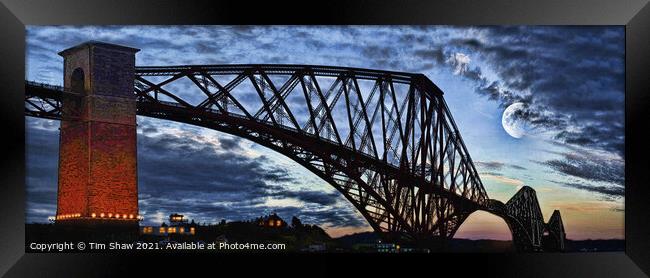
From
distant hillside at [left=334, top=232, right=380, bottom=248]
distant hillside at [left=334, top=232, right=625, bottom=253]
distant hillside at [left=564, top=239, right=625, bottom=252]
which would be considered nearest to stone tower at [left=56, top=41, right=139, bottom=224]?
distant hillside at [left=334, top=232, right=380, bottom=248]

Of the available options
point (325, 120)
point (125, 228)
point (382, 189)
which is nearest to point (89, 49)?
point (125, 228)

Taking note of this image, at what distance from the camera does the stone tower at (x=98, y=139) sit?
19.9m

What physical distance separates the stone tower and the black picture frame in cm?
75

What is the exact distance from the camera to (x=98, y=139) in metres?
20.4

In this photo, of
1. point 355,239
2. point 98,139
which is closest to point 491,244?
point 355,239

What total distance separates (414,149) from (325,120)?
6.53 feet

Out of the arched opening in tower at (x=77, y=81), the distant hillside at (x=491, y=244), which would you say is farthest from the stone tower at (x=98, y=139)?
the distant hillside at (x=491, y=244)

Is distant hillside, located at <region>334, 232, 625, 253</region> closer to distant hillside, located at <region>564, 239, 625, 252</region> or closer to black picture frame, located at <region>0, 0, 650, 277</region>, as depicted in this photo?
distant hillside, located at <region>564, 239, 625, 252</region>
